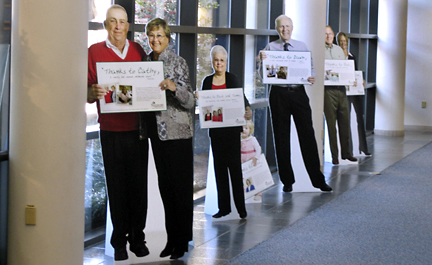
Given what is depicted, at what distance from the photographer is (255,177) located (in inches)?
253

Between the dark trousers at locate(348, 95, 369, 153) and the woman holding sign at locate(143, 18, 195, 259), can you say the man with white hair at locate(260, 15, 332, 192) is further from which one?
the dark trousers at locate(348, 95, 369, 153)

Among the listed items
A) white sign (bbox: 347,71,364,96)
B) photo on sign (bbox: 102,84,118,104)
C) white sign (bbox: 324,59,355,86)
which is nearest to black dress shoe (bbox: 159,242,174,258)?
photo on sign (bbox: 102,84,118,104)

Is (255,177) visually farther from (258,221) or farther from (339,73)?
(339,73)

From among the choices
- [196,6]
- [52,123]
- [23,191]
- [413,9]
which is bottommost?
[23,191]

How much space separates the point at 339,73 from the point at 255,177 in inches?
131

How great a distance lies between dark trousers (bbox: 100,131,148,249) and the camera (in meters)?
4.47

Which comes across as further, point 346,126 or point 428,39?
point 428,39

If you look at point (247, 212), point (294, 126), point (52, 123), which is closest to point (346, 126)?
point (294, 126)

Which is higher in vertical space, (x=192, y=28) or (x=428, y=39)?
(x=428, y=39)

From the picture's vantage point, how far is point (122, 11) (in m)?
4.34

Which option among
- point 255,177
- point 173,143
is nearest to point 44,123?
point 173,143

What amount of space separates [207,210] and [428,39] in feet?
32.6

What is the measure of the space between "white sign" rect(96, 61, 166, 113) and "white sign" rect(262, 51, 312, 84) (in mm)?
2578

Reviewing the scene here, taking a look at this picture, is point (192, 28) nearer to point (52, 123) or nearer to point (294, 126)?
point (294, 126)
